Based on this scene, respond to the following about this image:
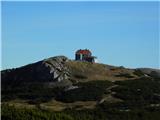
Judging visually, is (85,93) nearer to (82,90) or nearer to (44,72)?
(82,90)

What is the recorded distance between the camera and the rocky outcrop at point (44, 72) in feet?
347

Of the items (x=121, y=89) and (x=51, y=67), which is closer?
(x=121, y=89)

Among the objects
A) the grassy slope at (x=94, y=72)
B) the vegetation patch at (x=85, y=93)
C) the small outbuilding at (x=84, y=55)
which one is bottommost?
the vegetation patch at (x=85, y=93)

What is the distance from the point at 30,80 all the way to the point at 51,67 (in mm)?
5256

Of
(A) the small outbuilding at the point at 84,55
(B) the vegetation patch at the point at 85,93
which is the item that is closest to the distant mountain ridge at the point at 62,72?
(B) the vegetation patch at the point at 85,93

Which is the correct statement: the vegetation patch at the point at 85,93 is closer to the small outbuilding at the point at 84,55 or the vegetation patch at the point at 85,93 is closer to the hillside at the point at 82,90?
the hillside at the point at 82,90

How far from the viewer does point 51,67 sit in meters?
106

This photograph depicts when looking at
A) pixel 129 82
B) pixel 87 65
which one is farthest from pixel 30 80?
pixel 129 82

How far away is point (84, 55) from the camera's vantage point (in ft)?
432

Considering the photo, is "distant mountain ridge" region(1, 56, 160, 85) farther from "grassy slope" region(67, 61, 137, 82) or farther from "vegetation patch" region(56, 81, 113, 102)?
"vegetation patch" region(56, 81, 113, 102)

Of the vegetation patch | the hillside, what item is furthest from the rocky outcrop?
the vegetation patch

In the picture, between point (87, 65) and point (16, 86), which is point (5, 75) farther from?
point (87, 65)

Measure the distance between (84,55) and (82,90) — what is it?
35881mm

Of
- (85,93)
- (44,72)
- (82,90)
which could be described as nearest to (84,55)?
(44,72)
